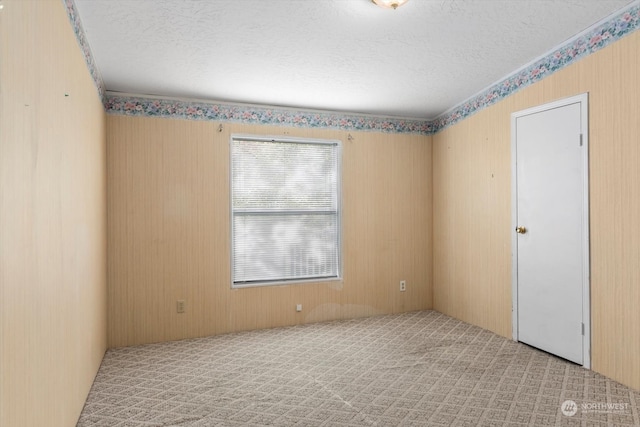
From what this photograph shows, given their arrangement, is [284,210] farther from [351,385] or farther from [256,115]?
[351,385]

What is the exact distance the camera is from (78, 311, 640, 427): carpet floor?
2.40 metres

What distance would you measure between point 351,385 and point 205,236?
2.09 meters

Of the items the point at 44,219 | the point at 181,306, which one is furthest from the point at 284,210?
the point at 44,219

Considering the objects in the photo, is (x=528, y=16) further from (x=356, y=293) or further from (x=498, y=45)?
(x=356, y=293)

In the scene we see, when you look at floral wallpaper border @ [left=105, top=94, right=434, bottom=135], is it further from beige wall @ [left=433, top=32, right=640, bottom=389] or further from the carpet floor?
the carpet floor

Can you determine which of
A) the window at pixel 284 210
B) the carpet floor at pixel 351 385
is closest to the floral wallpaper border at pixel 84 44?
the window at pixel 284 210

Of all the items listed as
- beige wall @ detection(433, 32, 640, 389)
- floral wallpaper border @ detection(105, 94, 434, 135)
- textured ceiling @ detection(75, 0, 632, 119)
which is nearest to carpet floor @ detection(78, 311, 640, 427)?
beige wall @ detection(433, 32, 640, 389)

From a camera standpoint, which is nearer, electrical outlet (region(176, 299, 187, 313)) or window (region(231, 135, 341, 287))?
electrical outlet (region(176, 299, 187, 313))

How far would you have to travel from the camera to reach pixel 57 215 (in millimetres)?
1884

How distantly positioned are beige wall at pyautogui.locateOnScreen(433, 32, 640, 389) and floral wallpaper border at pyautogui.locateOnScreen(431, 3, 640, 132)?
6 cm

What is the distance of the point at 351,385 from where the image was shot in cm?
285

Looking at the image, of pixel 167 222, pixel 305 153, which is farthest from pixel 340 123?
pixel 167 222

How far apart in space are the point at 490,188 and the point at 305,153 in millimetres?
1971

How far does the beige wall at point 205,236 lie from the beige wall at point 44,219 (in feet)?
3.27
